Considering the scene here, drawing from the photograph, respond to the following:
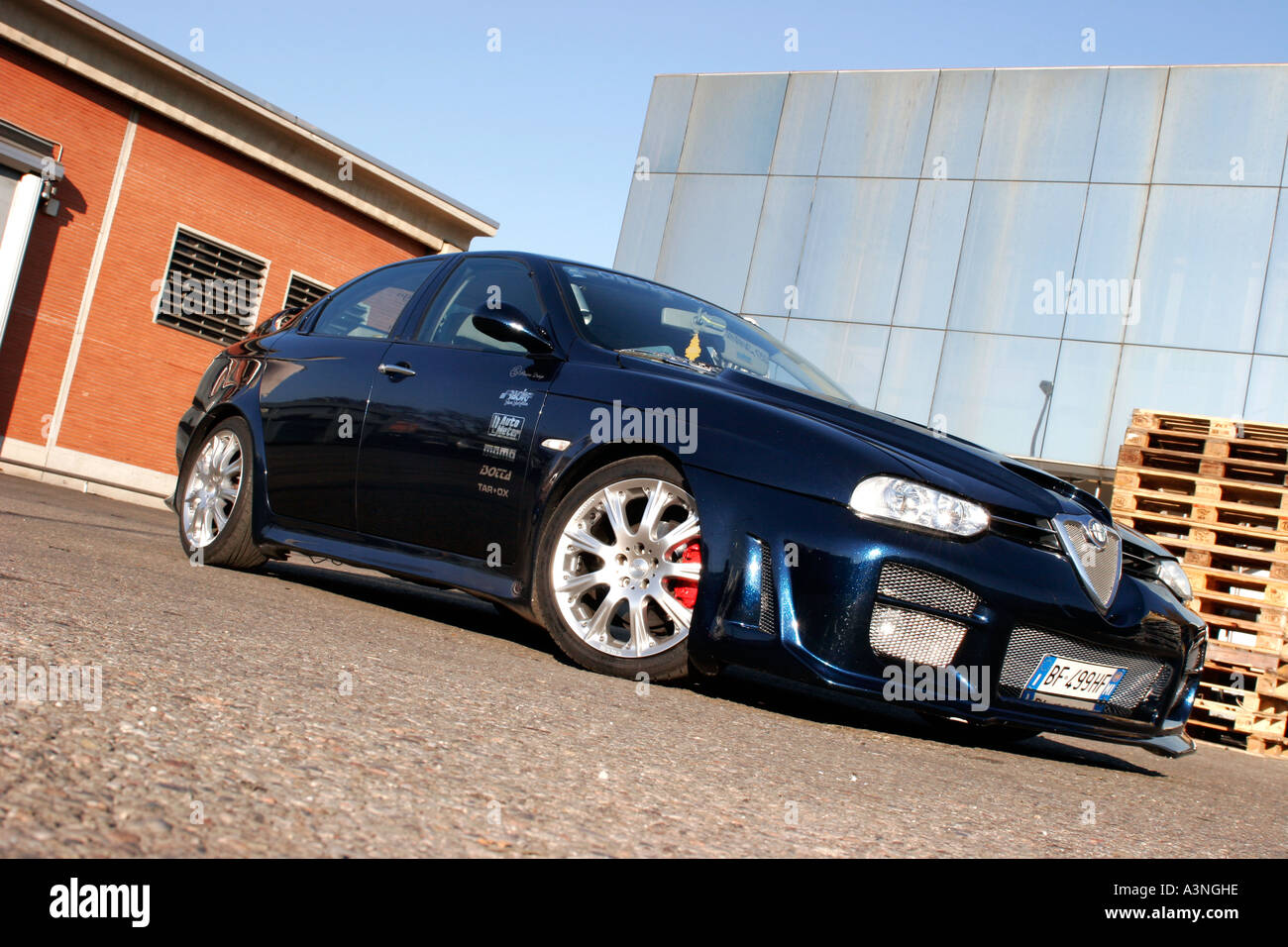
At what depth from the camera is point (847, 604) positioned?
3.24 m

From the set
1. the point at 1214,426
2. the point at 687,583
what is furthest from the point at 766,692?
the point at 1214,426

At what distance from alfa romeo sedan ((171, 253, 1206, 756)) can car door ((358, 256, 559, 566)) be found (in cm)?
1

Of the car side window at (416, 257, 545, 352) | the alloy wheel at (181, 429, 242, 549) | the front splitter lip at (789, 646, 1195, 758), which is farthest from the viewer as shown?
the alloy wheel at (181, 429, 242, 549)

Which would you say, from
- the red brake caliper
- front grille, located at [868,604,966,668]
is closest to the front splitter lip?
front grille, located at [868,604,966,668]

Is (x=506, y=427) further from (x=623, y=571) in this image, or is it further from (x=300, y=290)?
(x=300, y=290)

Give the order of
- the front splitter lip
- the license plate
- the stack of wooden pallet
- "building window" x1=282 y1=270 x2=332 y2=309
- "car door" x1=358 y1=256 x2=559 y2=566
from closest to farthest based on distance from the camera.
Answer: the front splitter lip < the license plate < "car door" x1=358 y1=256 x2=559 y2=566 < the stack of wooden pallet < "building window" x1=282 y1=270 x2=332 y2=309

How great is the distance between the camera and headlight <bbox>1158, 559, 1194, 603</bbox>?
13.0ft

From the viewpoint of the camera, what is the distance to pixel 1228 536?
8031 mm

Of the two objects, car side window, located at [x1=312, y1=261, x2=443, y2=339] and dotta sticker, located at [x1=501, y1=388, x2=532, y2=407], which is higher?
car side window, located at [x1=312, y1=261, x2=443, y2=339]

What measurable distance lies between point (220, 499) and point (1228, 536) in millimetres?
6450

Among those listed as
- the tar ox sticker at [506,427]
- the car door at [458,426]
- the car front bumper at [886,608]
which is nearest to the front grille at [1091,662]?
the car front bumper at [886,608]

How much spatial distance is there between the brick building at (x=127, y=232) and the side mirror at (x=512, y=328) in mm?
10564

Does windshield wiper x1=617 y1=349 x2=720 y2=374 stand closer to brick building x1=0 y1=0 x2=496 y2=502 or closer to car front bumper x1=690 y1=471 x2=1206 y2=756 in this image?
car front bumper x1=690 y1=471 x2=1206 y2=756

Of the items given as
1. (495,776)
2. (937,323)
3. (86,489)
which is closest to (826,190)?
(937,323)
